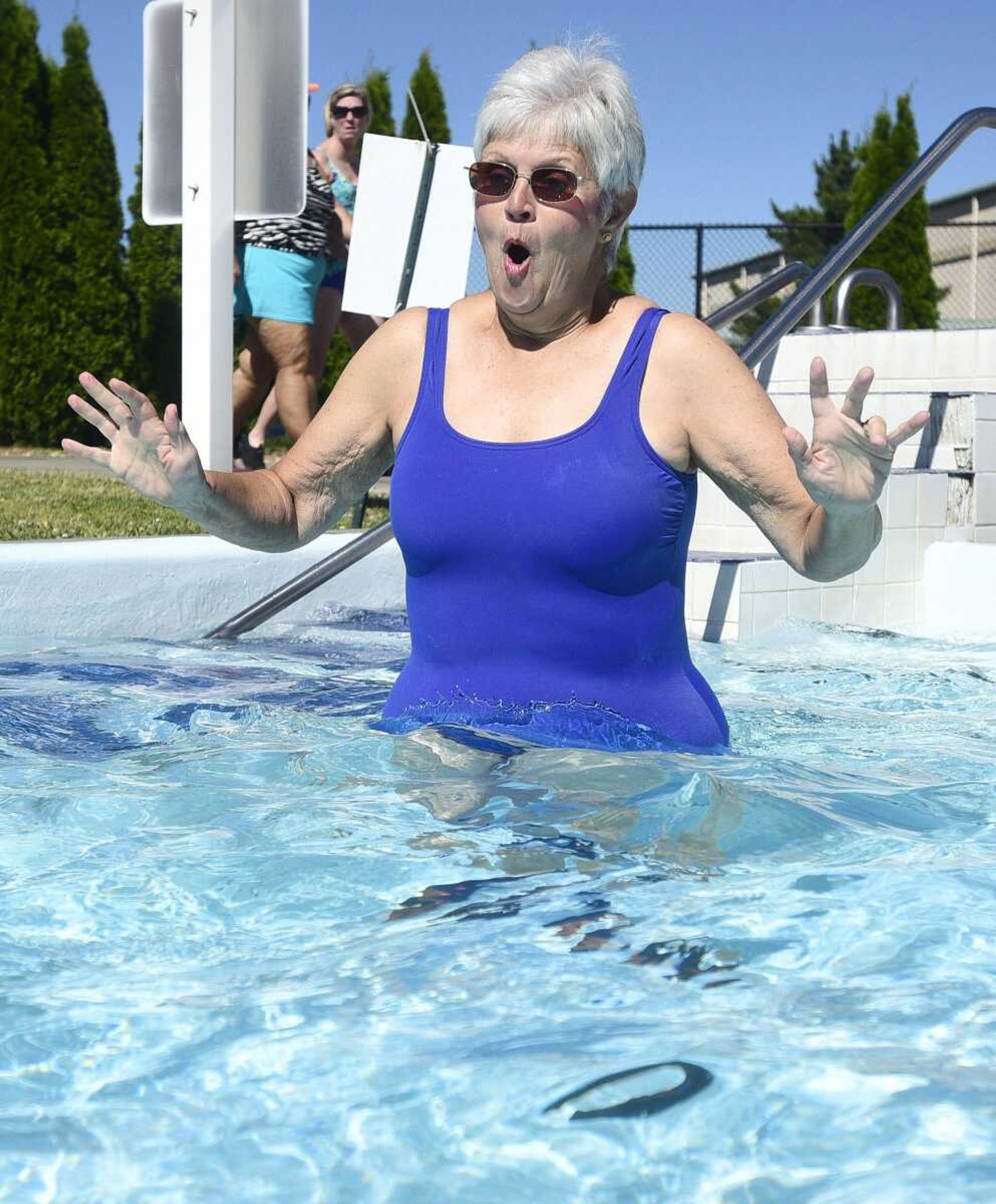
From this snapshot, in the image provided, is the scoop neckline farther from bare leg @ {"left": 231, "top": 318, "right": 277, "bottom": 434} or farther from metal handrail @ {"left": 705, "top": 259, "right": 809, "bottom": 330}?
bare leg @ {"left": 231, "top": 318, "right": 277, "bottom": 434}

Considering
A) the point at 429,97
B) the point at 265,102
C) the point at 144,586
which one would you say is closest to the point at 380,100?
the point at 429,97

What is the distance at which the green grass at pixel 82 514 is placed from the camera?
18.7 ft

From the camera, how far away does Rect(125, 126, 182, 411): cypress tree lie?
14.6 m

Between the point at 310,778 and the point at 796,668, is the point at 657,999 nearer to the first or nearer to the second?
the point at 310,778

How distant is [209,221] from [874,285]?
3.18 meters

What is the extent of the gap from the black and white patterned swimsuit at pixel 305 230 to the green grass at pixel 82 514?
4.15 feet

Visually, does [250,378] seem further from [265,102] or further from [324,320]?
[265,102]

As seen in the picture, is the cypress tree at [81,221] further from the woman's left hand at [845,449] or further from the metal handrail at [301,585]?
the woman's left hand at [845,449]

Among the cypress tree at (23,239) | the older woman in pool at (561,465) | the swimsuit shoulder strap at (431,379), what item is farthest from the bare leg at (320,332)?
the cypress tree at (23,239)

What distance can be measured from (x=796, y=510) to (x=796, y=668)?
2.31m

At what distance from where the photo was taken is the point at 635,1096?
5.32 feet

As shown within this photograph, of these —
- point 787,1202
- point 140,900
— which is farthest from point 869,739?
point 787,1202

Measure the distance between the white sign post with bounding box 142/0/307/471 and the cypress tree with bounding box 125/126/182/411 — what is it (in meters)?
8.75

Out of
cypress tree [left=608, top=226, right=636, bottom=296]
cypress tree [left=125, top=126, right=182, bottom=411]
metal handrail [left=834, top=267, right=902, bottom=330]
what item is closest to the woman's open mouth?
metal handrail [left=834, top=267, right=902, bottom=330]
